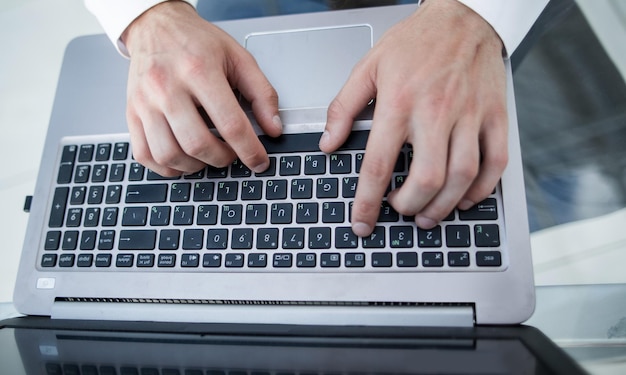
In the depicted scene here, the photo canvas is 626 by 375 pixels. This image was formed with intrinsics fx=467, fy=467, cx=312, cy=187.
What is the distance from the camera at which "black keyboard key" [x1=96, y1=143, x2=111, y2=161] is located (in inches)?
18.2

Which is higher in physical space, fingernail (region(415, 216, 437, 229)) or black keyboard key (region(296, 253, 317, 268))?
fingernail (region(415, 216, 437, 229))

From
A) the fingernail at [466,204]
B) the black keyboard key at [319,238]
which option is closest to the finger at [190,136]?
the black keyboard key at [319,238]

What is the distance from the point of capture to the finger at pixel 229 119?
0.39m

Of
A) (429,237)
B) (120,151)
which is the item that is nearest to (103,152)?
(120,151)

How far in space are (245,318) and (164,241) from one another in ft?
0.33

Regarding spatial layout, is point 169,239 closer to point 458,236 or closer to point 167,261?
point 167,261

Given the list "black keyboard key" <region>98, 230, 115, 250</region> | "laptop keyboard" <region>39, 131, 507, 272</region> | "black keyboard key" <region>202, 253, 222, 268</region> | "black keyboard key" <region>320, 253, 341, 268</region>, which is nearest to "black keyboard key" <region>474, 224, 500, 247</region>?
"laptop keyboard" <region>39, 131, 507, 272</region>

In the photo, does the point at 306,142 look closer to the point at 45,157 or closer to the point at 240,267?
the point at 240,267

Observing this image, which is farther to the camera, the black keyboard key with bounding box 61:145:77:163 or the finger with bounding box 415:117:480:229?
the black keyboard key with bounding box 61:145:77:163

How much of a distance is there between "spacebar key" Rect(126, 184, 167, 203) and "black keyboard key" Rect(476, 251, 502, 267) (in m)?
0.28

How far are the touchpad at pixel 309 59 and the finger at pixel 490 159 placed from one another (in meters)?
0.15

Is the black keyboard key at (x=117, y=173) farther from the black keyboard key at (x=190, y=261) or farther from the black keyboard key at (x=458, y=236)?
the black keyboard key at (x=458, y=236)


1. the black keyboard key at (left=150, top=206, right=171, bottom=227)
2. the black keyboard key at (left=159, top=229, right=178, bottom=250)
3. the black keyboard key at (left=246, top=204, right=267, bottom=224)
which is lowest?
the black keyboard key at (left=159, top=229, right=178, bottom=250)

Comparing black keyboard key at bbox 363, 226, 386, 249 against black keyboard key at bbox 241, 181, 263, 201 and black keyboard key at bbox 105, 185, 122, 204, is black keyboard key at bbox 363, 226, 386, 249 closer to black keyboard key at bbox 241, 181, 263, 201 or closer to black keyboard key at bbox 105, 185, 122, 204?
black keyboard key at bbox 241, 181, 263, 201
